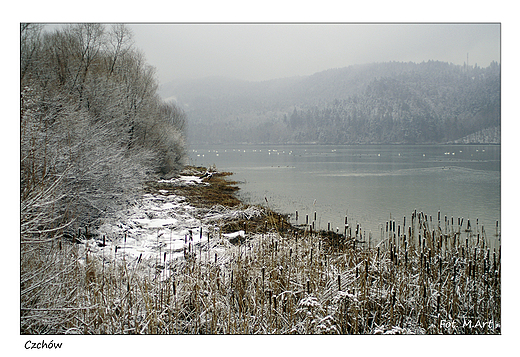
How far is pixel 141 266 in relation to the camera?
5.40 m

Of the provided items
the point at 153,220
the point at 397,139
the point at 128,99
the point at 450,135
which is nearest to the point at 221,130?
the point at 397,139

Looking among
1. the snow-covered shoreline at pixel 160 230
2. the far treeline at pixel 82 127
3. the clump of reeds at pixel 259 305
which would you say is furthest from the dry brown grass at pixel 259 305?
the snow-covered shoreline at pixel 160 230

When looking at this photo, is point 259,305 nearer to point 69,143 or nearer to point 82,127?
point 69,143

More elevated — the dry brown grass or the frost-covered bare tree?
the frost-covered bare tree

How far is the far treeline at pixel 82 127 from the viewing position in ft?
13.8

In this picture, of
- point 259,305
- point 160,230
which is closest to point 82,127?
point 160,230

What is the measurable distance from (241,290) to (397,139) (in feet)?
221

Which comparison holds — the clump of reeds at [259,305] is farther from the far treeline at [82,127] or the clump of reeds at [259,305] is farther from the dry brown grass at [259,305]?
the far treeline at [82,127]

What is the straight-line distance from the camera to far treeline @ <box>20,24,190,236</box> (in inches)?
165

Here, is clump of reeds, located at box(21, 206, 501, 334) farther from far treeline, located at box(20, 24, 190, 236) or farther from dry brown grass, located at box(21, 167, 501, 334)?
far treeline, located at box(20, 24, 190, 236)

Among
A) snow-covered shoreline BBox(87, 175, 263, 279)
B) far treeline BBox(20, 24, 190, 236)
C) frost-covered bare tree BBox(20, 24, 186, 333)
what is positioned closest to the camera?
frost-covered bare tree BBox(20, 24, 186, 333)

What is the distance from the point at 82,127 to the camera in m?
7.97

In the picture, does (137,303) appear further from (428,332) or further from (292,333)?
(428,332)

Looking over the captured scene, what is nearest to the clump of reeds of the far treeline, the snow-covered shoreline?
the far treeline
